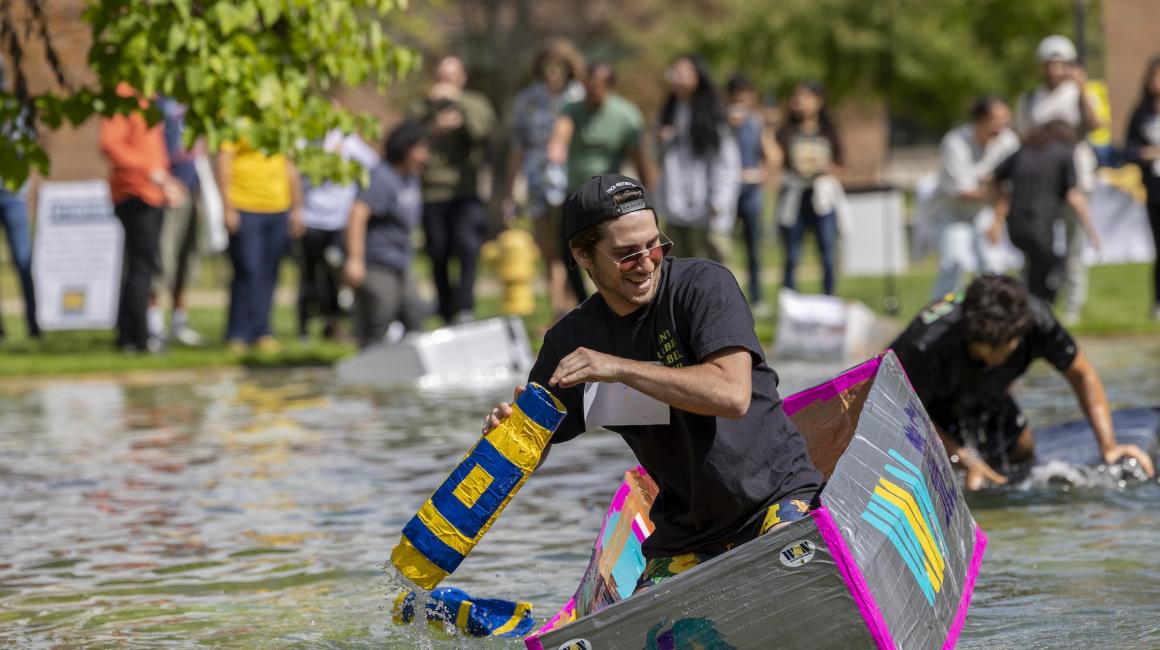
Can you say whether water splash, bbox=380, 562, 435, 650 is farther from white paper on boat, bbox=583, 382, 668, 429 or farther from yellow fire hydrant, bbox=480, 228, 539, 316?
yellow fire hydrant, bbox=480, 228, 539, 316

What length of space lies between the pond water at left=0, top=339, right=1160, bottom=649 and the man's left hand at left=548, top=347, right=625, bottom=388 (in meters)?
1.55

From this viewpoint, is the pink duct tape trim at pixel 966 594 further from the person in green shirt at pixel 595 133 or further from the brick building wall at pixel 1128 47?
the brick building wall at pixel 1128 47

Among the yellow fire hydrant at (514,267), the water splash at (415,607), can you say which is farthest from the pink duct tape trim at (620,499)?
the yellow fire hydrant at (514,267)

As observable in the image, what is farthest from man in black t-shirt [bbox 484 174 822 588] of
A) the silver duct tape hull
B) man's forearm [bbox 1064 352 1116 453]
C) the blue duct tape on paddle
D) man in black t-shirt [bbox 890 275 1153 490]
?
man's forearm [bbox 1064 352 1116 453]

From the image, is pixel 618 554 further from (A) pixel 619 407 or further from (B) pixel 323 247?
(B) pixel 323 247

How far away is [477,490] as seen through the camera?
512 centimetres

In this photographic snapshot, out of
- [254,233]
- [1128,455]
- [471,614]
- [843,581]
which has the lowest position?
[1128,455]

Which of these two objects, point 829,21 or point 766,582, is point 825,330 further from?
point 829,21

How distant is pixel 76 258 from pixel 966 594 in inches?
519

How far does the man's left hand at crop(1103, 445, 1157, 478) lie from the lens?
829 cm

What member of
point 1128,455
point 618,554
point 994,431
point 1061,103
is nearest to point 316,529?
point 618,554

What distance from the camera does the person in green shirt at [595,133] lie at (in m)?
14.6

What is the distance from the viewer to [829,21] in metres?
38.0

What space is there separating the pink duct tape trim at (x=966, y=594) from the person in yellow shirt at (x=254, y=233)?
9.76 m
